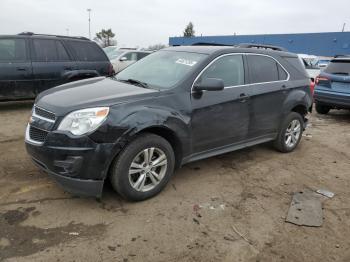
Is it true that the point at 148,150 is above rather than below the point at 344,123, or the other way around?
above

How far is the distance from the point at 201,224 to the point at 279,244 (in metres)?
0.77

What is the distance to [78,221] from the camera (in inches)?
137

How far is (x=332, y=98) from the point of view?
349 inches

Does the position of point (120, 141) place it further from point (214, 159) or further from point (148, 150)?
point (214, 159)

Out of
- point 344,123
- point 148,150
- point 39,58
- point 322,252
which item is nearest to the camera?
point 322,252

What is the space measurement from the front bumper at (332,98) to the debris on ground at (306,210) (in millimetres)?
4984

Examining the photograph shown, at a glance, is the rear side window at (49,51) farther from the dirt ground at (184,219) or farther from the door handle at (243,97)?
the door handle at (243,97)

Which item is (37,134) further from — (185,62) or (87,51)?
(87,51)

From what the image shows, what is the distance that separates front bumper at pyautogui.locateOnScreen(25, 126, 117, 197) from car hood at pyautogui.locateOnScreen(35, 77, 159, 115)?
340 millimetres

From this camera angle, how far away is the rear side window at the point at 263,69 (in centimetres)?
510

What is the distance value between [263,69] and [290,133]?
4.43 feet

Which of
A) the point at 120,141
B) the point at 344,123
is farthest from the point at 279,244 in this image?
→ the point at 344,123

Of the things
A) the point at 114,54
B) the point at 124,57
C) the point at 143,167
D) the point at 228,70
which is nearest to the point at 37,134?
the point at 143,167

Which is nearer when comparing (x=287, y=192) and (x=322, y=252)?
(x=322, y=252)
